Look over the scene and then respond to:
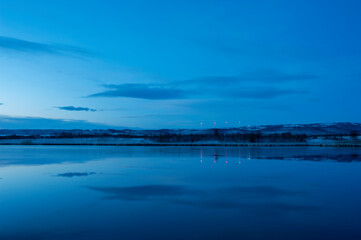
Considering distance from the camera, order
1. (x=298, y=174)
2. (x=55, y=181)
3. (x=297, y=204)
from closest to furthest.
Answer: (x=297, y=204) < (x=55, y=181) < (x=298, y=174)

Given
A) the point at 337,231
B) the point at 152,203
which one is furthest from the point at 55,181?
the point at 337,231

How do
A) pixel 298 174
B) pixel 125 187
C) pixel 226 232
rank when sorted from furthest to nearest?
pixel 298 174
pixel 125 187
pixel 226 232

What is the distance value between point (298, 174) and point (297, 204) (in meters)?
8.74

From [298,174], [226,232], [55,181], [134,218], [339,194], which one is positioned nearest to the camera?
[226,232]

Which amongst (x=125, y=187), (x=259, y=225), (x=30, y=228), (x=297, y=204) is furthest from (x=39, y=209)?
(x=297, y=204)

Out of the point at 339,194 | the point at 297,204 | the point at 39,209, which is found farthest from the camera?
the point at 339,194

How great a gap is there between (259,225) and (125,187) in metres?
7.73

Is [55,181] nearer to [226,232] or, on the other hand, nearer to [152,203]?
[152,203]

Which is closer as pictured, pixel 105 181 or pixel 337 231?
pixel 337 231

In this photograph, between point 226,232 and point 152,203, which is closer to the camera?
point 226,232

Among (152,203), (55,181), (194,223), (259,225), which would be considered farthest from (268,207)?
(55,181)

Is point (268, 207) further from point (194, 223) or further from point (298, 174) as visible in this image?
point (298, 174)

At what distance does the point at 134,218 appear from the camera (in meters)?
9.80

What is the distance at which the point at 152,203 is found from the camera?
1181 centimetres
